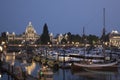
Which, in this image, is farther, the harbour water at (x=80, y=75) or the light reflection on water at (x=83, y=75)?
the light reflection on water at (x=83, y=75)

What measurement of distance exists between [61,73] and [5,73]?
8183 millimetres

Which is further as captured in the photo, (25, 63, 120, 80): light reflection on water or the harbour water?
(25, 63, 120, 80): light reflection on water

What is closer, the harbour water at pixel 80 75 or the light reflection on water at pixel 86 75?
the harbour water at pixel 80 75

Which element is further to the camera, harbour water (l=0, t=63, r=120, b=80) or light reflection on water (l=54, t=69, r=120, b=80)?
light reflection on water (l=54, t=69, r=120, b=80)

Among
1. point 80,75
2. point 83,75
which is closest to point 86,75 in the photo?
point 83,75

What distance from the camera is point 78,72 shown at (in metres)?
52.4

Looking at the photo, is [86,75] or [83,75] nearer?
[86,75]

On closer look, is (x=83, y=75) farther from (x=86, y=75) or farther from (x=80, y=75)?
(x=80, y=75)

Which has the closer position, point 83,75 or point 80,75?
point 83,75

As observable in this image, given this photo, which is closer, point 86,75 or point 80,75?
point 86,75

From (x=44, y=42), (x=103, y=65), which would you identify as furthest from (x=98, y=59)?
(x=44, y=42)

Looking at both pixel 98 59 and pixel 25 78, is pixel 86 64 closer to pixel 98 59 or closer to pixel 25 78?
pixel 98 59

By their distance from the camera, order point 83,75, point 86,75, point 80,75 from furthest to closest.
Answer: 1. point 80,75
2. point 83,75
3. point 86,75

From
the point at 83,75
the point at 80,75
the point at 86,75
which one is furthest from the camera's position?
the point at 80,75
